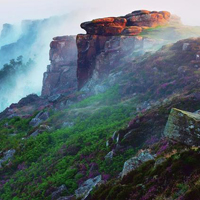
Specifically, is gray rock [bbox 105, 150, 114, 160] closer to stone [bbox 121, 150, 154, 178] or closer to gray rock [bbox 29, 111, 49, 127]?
stone [bbox 121, 150, 154, 178]

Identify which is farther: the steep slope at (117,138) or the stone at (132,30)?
the stone at (132,30)

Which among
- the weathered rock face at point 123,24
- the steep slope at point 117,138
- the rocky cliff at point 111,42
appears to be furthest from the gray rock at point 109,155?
the weathered rock face at point 123,24

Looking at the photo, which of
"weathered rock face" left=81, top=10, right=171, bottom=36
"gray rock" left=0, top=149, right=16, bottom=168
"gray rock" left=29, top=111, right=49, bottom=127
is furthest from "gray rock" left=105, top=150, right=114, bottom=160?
"weathered rock face" left=81, top=10, right=171, bottom=36

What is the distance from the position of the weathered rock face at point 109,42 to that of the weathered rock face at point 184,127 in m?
32.4

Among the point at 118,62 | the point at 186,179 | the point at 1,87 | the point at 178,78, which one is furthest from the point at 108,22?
the point at 1,87

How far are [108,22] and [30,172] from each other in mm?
33856

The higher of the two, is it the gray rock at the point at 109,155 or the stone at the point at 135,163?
the stone at the point at 135,163

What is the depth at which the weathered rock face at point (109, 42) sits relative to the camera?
42.6 m

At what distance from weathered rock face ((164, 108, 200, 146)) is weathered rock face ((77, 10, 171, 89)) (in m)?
32.4

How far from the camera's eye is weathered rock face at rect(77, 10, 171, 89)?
42.6m

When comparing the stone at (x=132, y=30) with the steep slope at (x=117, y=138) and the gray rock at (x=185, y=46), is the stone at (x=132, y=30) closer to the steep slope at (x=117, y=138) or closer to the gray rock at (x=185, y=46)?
the steep slope at (x=117, y=138)

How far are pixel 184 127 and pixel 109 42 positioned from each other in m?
36.8

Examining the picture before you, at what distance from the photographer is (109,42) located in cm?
4353

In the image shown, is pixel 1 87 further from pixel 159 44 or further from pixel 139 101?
pixel 139 101
